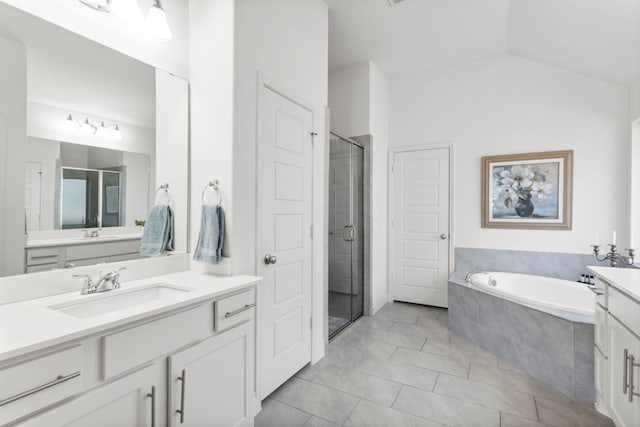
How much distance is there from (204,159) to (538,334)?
268 cm

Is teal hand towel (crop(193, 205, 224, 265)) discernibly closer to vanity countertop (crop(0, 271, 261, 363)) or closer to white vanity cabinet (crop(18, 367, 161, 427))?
vanity countertop (crop(0, 271, 261, 363))

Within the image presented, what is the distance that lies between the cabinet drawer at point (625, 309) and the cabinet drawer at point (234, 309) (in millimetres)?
1814

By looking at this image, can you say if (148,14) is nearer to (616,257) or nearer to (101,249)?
(101,249)

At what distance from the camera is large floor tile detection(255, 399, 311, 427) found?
71.7 inches

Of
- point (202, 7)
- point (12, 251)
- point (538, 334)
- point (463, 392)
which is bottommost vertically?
point (463, 392)

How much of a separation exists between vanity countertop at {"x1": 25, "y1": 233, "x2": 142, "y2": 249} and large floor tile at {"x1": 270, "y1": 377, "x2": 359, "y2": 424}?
53.6 inches

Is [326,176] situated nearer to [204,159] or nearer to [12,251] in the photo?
[204,159]

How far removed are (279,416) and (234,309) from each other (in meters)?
0.81

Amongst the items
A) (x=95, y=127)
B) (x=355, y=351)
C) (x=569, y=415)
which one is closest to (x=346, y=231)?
(x=355, y=351)

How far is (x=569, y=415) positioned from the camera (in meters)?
1.93

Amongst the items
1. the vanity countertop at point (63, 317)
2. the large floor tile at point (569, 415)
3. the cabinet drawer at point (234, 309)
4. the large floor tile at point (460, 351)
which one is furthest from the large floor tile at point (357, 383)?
the vanity countertop at point (63, 317)

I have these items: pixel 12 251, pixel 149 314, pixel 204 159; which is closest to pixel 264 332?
pixel 149 314

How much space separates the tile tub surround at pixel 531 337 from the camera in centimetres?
210

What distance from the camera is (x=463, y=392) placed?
2.16m
